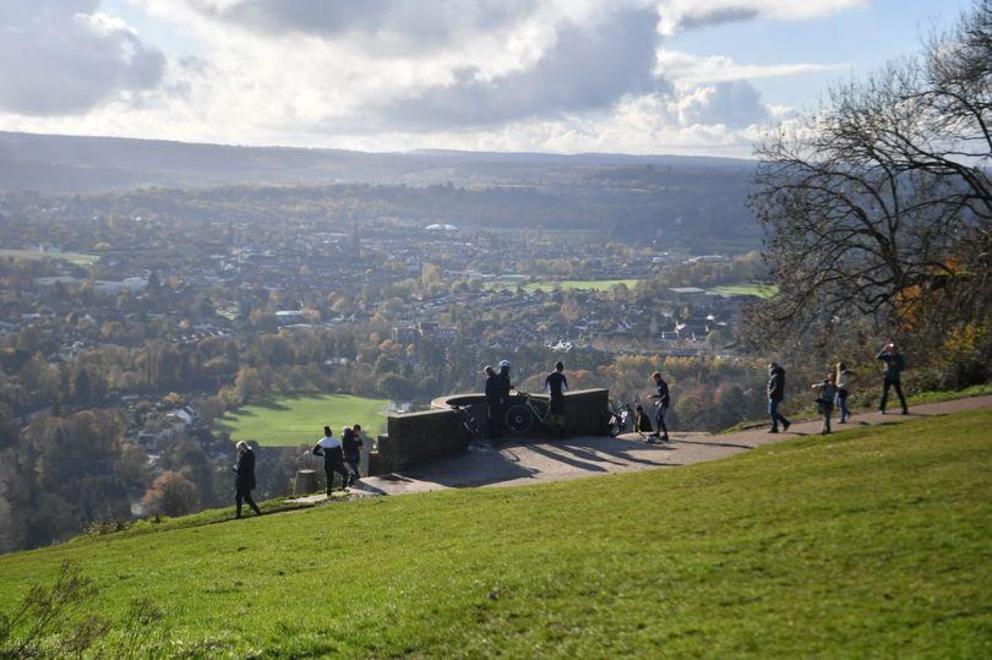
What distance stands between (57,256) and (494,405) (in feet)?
420

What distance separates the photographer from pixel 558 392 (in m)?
23.8

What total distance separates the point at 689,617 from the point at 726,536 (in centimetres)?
260

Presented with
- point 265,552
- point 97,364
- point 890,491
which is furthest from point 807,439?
point 97,364

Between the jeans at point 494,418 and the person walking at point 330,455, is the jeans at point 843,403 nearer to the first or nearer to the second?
the jeans at point 494,418

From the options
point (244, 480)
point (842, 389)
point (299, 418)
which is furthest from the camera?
point (299, 418)

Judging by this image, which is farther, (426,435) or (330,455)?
(426,435)

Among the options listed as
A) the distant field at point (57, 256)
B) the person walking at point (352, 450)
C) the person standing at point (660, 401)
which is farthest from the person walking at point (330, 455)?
the distant field at point (57, 256)

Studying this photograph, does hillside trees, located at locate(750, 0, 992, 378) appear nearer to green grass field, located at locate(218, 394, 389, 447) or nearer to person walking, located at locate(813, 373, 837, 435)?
person walking, located at locate(813, 373, 837, 435)

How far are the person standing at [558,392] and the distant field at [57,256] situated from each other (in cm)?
12135

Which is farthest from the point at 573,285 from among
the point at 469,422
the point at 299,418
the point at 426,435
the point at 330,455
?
the point at 330,455

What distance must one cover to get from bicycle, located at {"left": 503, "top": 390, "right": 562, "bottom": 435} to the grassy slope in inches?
322

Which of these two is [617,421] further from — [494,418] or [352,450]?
[352,450]

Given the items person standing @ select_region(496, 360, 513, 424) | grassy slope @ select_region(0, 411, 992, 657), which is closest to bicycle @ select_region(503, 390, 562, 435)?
person standing @ select_region(496, 360, 513, 424)

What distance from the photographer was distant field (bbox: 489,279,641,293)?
108 m
